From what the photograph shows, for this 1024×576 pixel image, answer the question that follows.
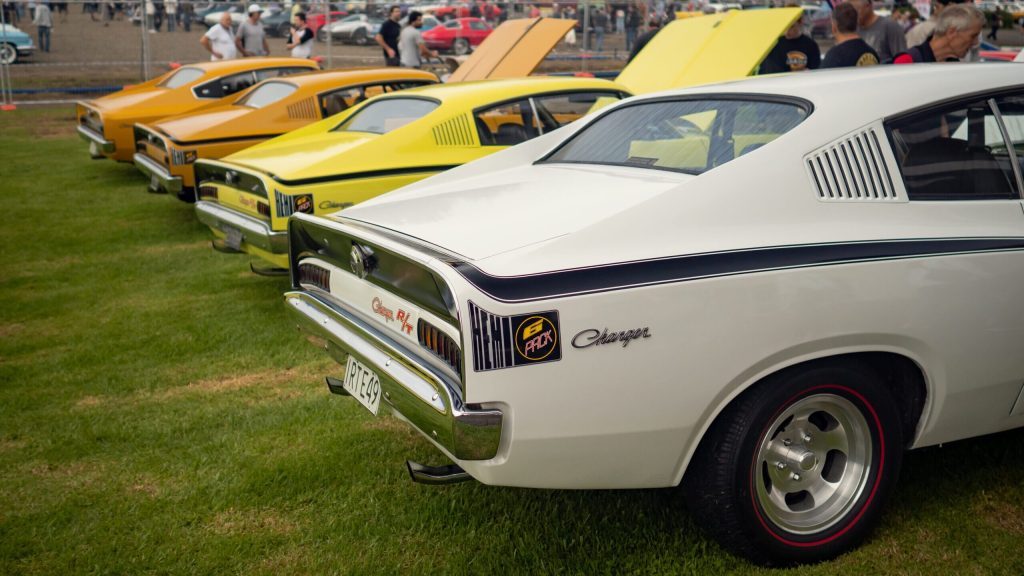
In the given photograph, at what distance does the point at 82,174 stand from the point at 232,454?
9.40m

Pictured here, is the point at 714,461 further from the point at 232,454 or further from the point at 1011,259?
the point at 232,454

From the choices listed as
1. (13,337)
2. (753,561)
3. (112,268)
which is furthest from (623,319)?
(112,268)

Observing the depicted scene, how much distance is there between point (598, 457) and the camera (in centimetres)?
261

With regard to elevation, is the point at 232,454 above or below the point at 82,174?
below

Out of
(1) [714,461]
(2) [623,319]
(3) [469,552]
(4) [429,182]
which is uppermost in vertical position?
(4) [429,182]

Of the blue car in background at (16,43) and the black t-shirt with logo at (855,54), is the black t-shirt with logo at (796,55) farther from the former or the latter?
the blue car in background at (16,43)

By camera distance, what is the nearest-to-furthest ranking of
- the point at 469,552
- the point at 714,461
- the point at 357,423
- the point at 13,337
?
the point at 714,461
the point at 469,552
the point at 357,423
the point at 13,337

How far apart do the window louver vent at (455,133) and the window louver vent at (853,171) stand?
403 cm

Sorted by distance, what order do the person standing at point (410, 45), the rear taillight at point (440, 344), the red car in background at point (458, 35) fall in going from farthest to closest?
the red car in background at point (458, 35) < the person standing at point (410, 45) < the rear taillight at point (440, 344)

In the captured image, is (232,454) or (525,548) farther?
(232,454)

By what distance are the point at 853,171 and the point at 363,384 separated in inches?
69.1

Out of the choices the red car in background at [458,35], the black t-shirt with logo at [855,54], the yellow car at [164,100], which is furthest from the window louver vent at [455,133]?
the red car in background at [458,35]

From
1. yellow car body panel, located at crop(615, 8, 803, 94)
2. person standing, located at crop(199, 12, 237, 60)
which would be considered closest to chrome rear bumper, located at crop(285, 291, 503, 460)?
yellow car body panel, located at crop(615, 8, 803, 94)

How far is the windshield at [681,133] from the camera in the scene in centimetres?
317
